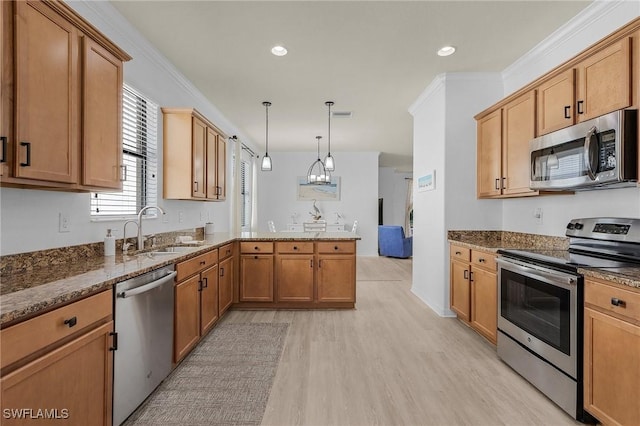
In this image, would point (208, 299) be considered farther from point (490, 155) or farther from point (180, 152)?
point (490, 155)

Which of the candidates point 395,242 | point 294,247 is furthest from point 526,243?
point 395,242

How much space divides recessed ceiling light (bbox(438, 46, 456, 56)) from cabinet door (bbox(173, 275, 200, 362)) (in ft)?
10.3

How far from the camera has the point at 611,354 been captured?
67.6 inches

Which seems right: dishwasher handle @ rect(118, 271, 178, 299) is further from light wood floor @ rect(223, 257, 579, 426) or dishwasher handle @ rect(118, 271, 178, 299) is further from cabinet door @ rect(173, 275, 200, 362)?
light wood floor @ rect(223, 257, 579, 426)

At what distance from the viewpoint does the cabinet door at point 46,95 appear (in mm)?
1523

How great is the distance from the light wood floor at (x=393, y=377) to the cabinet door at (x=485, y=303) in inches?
6.7

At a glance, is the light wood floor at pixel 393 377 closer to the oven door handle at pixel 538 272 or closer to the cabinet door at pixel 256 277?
the cabinet door at pixel 256 277

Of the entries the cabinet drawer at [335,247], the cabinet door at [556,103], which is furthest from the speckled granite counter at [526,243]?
the cabinet drawer at [335,247]

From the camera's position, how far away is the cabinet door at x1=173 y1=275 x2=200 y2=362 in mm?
2482

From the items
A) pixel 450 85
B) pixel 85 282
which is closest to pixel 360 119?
pixel 450 85

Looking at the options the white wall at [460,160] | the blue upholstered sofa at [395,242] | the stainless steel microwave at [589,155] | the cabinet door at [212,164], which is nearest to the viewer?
the stainless steel microwave at [589,155]

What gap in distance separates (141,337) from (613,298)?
2592mm

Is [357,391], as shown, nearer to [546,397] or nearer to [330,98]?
[546,397]

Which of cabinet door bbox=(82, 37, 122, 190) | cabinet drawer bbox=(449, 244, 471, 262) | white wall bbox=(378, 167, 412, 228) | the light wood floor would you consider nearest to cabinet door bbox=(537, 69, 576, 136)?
cabinet drawer bbox=(449, 244, 471, 262)
